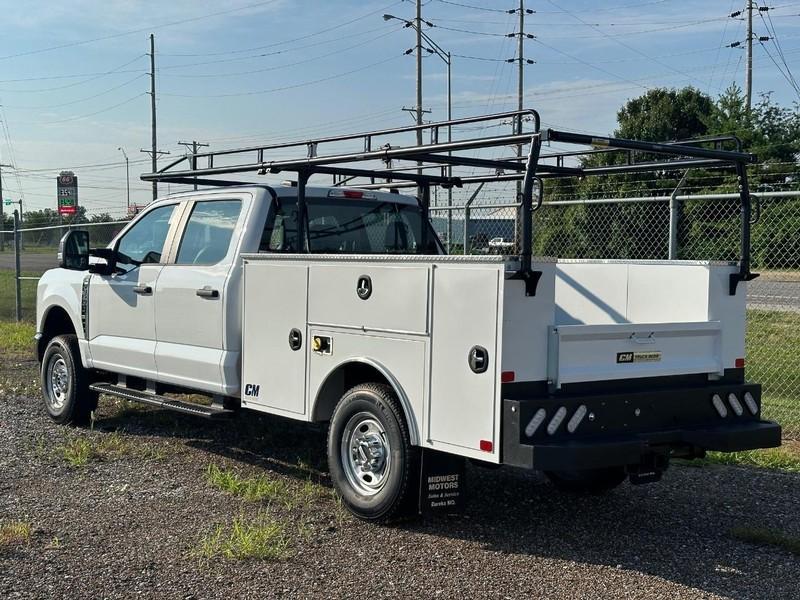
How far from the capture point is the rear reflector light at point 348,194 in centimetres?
741

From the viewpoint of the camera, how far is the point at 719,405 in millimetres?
5773

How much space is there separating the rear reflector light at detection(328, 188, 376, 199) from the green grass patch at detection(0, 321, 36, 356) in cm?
843

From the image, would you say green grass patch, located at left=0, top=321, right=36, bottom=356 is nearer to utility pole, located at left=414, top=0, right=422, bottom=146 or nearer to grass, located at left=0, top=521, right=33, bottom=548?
grass, located at left=0, top=521, right=33, bottom=548

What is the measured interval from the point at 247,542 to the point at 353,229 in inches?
118

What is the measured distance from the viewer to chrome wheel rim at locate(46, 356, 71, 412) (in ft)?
29.0

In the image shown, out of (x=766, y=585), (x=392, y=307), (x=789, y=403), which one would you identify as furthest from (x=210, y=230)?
(x=789, y=403)

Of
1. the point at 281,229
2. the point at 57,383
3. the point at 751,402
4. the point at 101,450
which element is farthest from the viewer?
the point at 57,383

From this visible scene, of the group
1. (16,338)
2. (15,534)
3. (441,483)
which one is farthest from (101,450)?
(16,338)

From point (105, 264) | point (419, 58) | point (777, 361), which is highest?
point (419, 58)

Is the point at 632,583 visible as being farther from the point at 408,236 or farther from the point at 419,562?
the point at 408,236

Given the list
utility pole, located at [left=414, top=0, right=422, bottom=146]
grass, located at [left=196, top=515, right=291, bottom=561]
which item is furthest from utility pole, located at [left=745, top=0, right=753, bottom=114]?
grass, located at [left=196, top=515, right=291, bottom=561]

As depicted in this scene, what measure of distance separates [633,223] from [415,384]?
8.71 meters

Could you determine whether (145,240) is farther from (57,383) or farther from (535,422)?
(535,422)

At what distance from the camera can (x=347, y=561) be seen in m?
5.12
